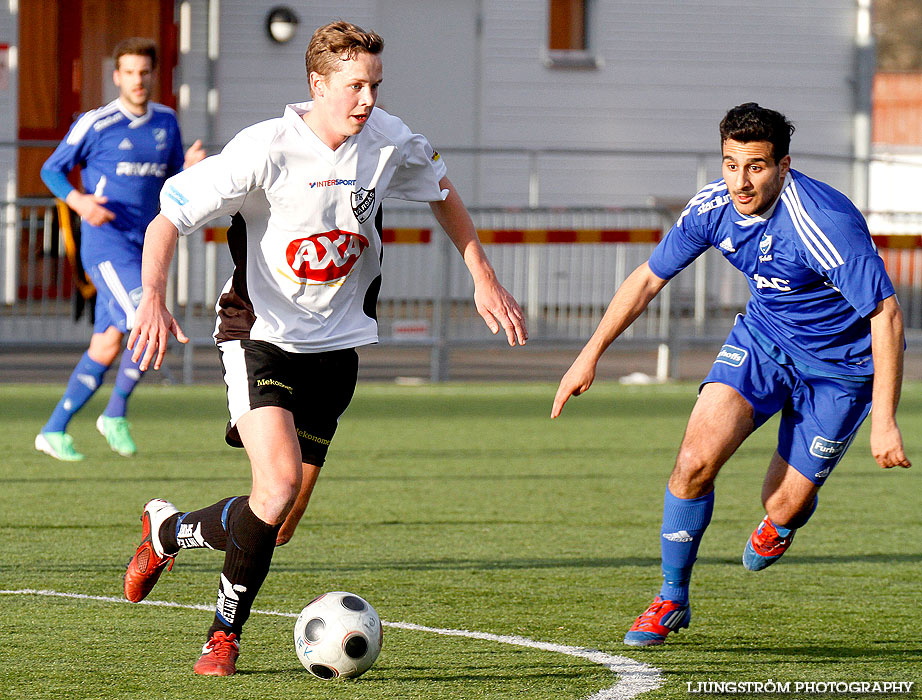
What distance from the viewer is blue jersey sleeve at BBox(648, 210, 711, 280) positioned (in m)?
5.31

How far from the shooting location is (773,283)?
5.38m

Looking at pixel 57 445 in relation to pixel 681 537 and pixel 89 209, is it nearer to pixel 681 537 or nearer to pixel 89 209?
pixel 89 209

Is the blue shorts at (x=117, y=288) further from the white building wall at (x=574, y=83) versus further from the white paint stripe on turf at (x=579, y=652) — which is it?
the white building wall at (x=574, y=83)

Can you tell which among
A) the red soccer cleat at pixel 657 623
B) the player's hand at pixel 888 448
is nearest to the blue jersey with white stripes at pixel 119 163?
the red soccer cleat at pixel 657 623

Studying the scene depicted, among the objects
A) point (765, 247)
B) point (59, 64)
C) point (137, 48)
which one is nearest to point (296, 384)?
point (765, 247)

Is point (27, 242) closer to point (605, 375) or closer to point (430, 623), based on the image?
point (605, 375)

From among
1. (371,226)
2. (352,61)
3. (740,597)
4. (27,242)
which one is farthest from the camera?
(27,242)

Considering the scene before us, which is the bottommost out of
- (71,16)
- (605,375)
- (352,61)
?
(605,375)

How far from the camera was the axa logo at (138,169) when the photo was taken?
895 cm

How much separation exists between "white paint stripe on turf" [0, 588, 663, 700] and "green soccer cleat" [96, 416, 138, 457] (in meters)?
3.57

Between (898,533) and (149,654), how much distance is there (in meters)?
4.00

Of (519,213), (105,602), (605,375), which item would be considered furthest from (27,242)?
(105,602)

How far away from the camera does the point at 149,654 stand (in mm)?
4816

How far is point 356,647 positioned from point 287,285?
1176mm
